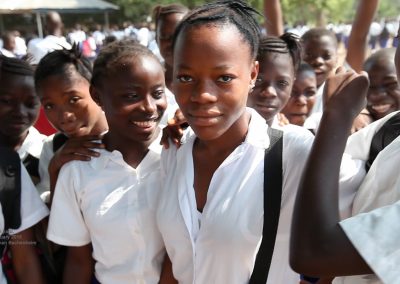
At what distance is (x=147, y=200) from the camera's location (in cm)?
167

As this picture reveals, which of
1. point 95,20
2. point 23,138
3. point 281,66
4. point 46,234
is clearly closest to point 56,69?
point 23,138

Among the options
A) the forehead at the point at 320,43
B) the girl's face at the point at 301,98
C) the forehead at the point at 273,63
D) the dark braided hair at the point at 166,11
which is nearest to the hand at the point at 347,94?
the forehead at the point at 273,63

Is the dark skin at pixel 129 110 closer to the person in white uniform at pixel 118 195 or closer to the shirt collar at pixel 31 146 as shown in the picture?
the person in white uniform at pixel 118 195

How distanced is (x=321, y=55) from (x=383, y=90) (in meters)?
1.37

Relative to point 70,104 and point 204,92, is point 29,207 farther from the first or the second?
point 204,92

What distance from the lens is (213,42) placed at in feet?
4.23

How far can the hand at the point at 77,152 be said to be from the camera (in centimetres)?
170

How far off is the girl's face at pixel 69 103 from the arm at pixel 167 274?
0.81 m

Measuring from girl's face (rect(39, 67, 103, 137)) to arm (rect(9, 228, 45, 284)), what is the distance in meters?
0.54

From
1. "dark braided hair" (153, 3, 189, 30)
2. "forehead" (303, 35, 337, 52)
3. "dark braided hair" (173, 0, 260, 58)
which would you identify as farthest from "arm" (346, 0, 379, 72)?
"dark braided hair" (173, 0, 260, 58)

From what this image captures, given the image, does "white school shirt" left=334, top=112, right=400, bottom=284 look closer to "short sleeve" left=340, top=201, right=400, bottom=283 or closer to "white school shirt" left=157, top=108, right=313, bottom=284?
"short sleeve" left=340, top=201, right=400, bottom=283

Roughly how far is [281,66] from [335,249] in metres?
1.42

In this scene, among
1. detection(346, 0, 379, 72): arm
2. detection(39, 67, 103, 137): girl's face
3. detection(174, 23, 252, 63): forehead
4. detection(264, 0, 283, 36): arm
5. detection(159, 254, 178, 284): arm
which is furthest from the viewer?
detection(264, 0, 283, 36): arm

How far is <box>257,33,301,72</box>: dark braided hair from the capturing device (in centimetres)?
221
